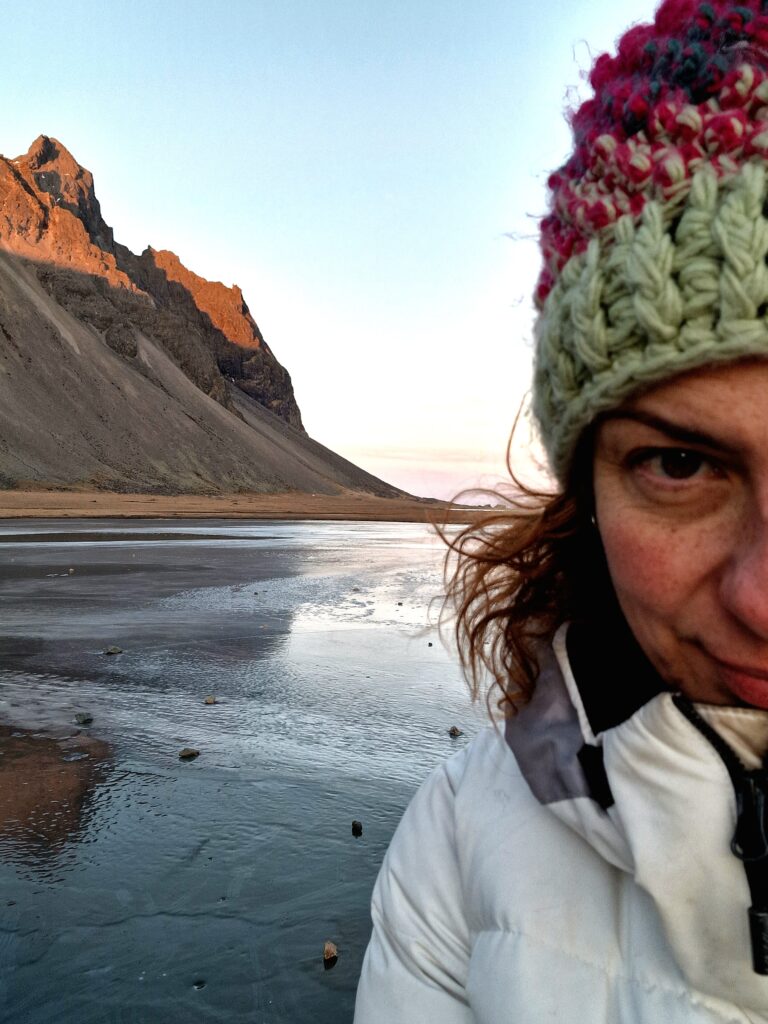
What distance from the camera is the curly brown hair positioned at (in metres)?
1.49

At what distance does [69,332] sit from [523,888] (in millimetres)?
72092

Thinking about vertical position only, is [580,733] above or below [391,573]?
above

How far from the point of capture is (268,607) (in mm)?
8539

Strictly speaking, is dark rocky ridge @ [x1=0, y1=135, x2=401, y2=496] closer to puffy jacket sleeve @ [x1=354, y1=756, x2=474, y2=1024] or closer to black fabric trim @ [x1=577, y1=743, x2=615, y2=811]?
puffy jacket sleeve @ [x1=354, y1=756, x2=474, y2=1024]

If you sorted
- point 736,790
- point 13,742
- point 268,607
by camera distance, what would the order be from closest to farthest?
point 736,790 < point 13,742 < point 268,607

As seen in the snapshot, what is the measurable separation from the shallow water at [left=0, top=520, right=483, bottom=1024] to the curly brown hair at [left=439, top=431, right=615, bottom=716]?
1.07 meters

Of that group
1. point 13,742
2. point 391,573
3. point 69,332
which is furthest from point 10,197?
point 13,742

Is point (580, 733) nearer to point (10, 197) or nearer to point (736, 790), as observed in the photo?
point (736, 790)

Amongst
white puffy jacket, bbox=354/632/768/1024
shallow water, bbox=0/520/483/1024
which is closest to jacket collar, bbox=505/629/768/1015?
white puffy jacket, bbox=354/632/768/1024

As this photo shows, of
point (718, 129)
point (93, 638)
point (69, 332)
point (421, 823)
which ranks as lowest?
point (93, 638)

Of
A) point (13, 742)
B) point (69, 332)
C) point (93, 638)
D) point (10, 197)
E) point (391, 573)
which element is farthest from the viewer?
point (10, 197)

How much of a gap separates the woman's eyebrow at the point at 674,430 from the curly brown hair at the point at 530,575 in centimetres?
22

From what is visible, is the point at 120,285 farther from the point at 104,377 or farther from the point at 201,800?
the point at 201,800

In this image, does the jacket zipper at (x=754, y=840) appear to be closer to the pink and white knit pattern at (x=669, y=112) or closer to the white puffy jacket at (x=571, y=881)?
the white puffy jacket at (x=571, y=881)
